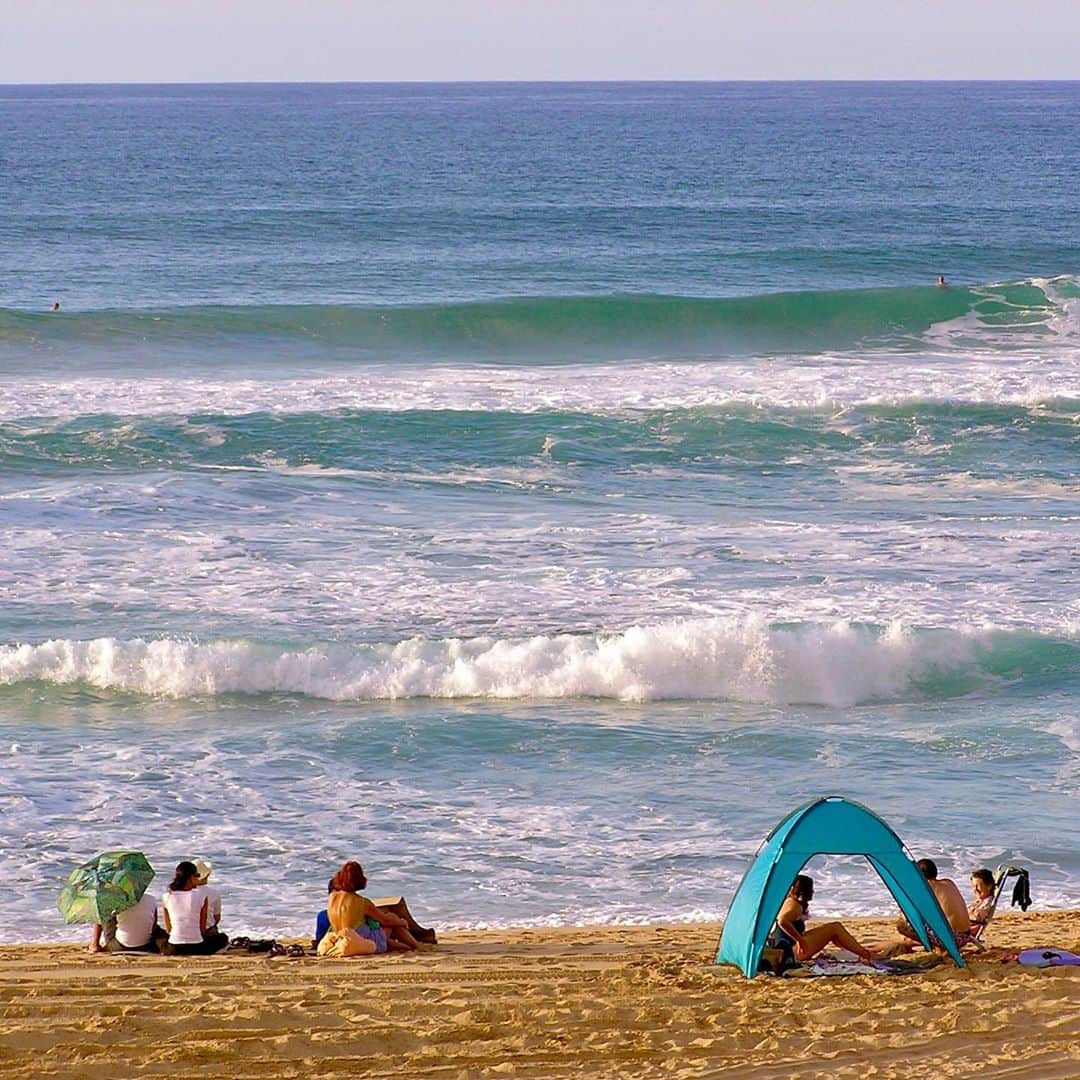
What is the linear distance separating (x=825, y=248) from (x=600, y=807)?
123 feet

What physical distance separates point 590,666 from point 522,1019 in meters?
7.79

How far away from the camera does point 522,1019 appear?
843 cm

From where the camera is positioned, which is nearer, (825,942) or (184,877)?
(825,942)

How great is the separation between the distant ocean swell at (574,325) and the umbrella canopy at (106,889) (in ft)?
78.2

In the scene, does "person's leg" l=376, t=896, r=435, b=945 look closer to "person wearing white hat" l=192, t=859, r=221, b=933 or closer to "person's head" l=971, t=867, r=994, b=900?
"person wearing white hat" l=192, t=859, r=221, b=933

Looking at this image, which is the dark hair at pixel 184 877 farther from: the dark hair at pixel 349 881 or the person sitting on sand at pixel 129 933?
the dark hair at pixel 349 881

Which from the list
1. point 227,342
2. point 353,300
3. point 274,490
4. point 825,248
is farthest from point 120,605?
point 825,248

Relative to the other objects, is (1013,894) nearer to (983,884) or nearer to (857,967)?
(983,884)

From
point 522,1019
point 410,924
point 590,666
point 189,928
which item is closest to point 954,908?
point 522,1019

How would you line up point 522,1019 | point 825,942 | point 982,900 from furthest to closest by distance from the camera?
point 982,900 → point 825,942 → point 522,1019

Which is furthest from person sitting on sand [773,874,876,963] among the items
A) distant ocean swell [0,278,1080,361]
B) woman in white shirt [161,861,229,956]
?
distant ocean swell [0,278,1080,361]

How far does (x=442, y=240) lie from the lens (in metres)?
49.2

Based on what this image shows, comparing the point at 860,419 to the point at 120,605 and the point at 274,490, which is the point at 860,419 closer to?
the point at 274,490

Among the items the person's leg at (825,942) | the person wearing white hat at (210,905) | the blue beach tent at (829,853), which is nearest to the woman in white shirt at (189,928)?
the person wearing white hat at (210,905)
